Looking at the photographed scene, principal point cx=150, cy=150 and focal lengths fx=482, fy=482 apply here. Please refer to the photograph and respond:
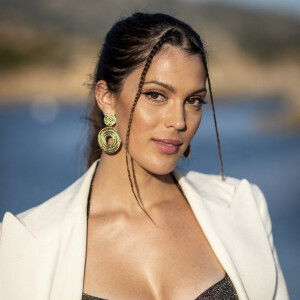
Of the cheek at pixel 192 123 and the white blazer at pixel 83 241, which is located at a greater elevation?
the cheek at pixel 192 123

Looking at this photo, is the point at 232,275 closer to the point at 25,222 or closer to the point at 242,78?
the point at 25,222

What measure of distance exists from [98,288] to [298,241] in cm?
537

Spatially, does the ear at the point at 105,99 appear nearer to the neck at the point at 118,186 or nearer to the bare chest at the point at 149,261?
the neck at the point at 118,186

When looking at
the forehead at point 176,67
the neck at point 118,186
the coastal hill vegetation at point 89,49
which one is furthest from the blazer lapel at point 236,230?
the coastal hill vegetation at point 89,49

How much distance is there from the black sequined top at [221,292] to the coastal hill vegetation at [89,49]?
27.2 meters

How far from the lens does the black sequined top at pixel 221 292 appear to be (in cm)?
270

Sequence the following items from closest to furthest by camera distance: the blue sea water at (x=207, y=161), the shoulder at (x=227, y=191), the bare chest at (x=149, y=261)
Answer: the bare chest at (x=149, y=261) < the shoulder at (x=227, y=191) < the blue sea water at (x=207, y=161)

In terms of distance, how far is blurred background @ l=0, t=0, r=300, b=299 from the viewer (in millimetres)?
9859

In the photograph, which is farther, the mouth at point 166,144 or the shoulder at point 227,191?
the shoulder at point 227,191

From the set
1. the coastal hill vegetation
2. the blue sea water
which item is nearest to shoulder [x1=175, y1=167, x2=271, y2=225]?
the blue sea water

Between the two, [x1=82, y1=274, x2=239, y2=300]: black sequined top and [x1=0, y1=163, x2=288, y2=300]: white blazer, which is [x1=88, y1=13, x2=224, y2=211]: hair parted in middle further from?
[x1=82, y1=274, x2=239, y2=300]: black sequined top

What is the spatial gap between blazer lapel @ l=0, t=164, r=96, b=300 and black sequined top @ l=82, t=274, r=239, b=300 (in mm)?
704

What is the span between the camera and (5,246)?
2.65 m

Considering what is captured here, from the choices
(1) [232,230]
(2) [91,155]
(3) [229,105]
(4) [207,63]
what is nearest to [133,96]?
(4) [207,63]
